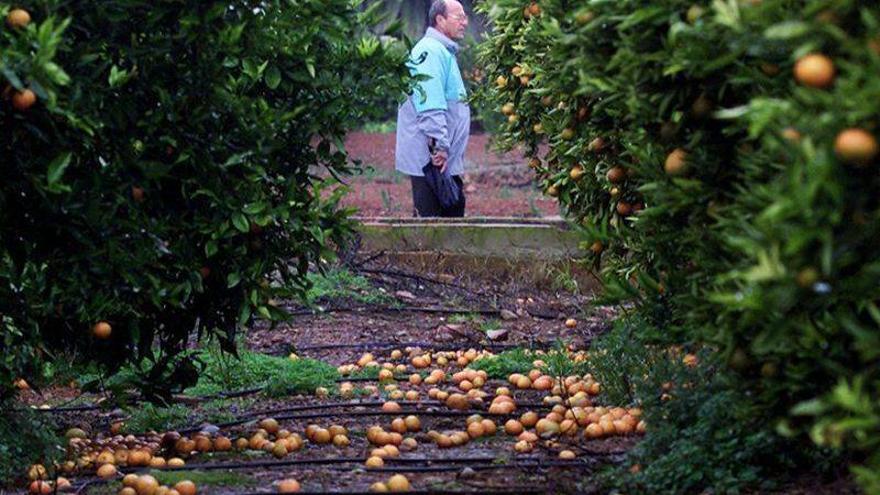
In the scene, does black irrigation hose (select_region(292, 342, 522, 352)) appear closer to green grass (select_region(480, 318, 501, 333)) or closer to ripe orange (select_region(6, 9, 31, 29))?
green grass (select_region(480, 318, 501, 333))

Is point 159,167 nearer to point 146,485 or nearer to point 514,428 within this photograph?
point 146,485

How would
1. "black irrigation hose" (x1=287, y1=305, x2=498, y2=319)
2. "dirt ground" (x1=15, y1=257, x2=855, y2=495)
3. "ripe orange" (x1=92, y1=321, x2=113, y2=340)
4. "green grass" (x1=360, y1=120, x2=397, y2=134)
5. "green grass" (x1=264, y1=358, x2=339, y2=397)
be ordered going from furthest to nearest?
"green grass" (x1=360, y1=120, x2=397, y2=134) < "black irrigation hose" (x1=287, y1=305, x2=498, y2=319) < "green grass" (x1=264, y1=358, x2=339, y2=397) < "ripe orange" (x1=92, y1=321, x2=113, y2=340) < "dirt ground" (x1=15, y1=257, x2=855, y2=495)

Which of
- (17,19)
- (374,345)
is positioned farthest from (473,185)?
(17,19)

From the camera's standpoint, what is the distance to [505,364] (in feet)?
23.1

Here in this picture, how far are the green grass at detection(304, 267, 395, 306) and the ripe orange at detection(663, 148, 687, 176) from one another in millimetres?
5176

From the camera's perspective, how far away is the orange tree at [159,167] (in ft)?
15.2

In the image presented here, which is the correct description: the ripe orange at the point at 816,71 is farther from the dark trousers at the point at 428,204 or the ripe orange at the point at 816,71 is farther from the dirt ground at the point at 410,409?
the dark trousers at the point at 428,204

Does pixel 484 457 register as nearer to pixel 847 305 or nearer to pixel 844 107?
pixel 847 305

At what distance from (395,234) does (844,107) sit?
7.39 metres

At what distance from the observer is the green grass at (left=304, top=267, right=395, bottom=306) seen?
9.35 metres

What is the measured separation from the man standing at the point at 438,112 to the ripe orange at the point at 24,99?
221 inches

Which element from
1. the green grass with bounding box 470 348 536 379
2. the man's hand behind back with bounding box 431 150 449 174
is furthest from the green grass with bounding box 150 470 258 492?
the man's hand behind back with bounding box 431 150 449 174

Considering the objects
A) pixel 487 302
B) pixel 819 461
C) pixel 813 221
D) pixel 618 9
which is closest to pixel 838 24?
pixel 813 221

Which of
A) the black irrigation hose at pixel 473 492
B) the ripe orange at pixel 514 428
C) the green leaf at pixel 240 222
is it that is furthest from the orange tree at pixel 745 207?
the green leaf at pixel 240 222
